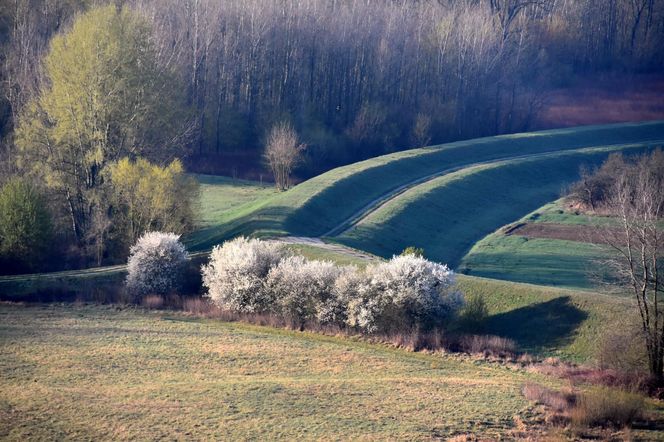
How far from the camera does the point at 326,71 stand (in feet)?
325

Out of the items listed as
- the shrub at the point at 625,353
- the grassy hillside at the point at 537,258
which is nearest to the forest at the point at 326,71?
the grassy hillside at the point at 537,258

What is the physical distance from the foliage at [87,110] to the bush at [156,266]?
11374 millimetres

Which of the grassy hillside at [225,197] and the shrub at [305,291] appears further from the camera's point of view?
the grassy hillside at [225,197]

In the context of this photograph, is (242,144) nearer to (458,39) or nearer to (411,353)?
(458,39)

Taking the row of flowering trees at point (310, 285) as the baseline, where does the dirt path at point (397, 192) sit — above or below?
above

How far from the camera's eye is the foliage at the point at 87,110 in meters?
55.3

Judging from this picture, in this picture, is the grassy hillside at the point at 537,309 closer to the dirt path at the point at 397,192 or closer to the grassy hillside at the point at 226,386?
the grassy hillside at the point at 226,386

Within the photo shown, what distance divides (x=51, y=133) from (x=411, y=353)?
36.4m

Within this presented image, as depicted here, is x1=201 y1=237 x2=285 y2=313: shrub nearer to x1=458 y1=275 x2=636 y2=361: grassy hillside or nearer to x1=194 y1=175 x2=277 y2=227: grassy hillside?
x1=458 y1=275 x2=636 y2=361: grassy hillside

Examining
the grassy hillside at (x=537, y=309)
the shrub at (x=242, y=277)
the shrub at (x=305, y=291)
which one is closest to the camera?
the grassy hillside at (x=537, y=309)

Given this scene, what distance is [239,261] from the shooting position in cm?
4134

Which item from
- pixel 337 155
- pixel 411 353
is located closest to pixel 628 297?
pixel 411 353

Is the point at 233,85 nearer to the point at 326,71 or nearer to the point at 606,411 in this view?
the point at 326,71

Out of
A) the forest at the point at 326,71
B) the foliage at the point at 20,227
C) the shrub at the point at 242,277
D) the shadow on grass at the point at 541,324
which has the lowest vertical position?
the shadow on grass at the point at 541,324
